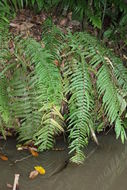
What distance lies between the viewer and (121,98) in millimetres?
3291

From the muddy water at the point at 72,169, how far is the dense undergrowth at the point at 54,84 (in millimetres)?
108

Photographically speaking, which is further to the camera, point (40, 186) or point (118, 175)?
point (118, 175)

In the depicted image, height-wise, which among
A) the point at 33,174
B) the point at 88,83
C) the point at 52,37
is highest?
the point at 52,37

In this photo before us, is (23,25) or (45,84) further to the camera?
(23,25)

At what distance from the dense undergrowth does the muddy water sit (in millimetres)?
108

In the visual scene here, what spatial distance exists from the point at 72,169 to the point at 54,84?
76 cm

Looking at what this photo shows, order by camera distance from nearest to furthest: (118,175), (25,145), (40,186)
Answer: (40,186), (118,175), (25,145)

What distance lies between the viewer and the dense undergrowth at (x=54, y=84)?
3.08 m

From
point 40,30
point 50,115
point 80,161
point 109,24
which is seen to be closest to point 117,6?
point 109,24

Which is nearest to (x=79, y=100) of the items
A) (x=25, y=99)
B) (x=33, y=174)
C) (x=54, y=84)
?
(x=54, y=84)

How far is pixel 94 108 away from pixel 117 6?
112 cm

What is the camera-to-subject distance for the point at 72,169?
10.1 feet

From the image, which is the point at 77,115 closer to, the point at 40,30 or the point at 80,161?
the point at 80,161

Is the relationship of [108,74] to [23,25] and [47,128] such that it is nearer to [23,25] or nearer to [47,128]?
[47,128]
